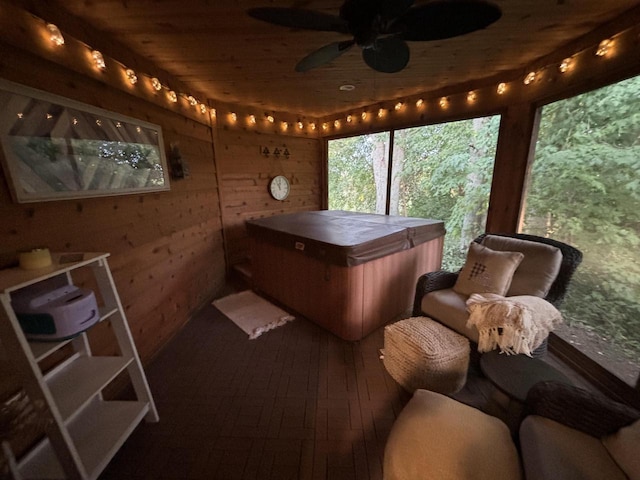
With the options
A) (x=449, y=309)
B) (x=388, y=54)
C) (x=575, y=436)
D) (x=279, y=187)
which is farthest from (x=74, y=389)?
(x=279, y=187)

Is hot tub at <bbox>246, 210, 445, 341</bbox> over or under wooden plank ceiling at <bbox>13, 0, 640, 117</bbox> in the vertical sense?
under

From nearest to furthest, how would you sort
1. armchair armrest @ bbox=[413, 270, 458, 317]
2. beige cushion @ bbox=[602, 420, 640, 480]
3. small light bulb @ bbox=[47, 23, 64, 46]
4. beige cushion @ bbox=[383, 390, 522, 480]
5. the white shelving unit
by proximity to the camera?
1. beige cushion @ bbox=[602, 420, 640, 480]
2. beige cushion @ bbox=[383, 390, 522, 480]
3. the white shelving unit
4. small light bulb @ bbox=[47, 23, 64, 46]
5. armchair armrest @ bbox=[413, 270, 458, 317]

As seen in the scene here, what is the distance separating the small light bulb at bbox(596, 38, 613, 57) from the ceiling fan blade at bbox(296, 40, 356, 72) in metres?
1.98

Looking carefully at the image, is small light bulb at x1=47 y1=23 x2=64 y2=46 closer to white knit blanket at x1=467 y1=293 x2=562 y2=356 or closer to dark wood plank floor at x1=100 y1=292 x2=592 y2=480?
dark wood plank floor at x1=100 y1=292 x2=592 y2=480

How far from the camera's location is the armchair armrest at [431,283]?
6.92ft

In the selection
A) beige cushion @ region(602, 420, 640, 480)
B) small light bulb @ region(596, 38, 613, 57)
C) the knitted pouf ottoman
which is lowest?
the knitted pouf ottoman

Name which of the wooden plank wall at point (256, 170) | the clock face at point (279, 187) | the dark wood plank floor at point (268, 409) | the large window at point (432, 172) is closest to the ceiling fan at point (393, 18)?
the large window at point (432, 172)

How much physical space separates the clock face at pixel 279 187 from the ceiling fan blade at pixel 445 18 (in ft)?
10.2

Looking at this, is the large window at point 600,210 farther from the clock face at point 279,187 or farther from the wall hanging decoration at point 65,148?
the wall hanging decoration at point 65,148

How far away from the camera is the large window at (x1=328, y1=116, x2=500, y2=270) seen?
124 inches

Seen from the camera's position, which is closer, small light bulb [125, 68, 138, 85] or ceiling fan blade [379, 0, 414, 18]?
ceiling fan blade [379, 0, 414, 18]

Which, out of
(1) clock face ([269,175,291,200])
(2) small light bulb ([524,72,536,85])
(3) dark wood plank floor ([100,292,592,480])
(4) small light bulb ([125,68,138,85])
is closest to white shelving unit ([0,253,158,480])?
(3) dark wood plank floor ([100,292,592,480])

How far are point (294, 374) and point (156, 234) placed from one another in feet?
5.67

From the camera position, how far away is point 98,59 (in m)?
1.68
